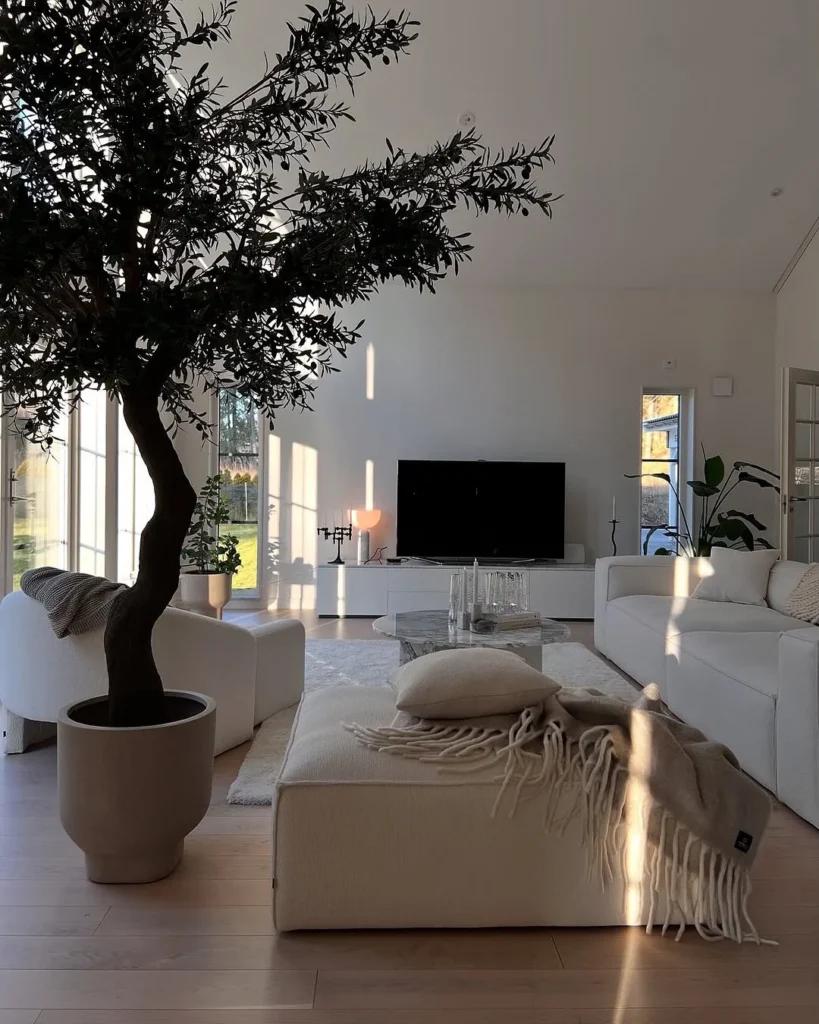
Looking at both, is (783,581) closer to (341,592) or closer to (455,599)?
(455,599)

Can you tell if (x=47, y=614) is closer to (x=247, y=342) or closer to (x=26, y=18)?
(x=247, y=342)

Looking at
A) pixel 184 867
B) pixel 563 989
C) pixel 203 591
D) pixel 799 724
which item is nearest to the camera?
pixel 563 989

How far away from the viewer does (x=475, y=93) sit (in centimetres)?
516

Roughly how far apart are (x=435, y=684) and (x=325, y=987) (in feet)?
2.38

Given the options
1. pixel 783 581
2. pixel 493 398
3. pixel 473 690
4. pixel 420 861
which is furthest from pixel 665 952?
pixel 493 398

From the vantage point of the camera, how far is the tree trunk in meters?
2.05

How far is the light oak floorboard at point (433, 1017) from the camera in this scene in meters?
1.61

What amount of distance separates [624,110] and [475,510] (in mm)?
3169

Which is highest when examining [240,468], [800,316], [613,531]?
[800,316]

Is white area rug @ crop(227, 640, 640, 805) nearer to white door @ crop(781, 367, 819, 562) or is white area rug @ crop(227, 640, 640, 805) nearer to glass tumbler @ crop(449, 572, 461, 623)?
glass tumbler @ crop(449, 572, 461, 623)

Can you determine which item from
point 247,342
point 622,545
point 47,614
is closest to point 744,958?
point 247,342

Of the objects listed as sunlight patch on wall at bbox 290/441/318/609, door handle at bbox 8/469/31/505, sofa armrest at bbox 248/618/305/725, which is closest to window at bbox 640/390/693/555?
sunlight patch on wall at bbox 290/441/318/609

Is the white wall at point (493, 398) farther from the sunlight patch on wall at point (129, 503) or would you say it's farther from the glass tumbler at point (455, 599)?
the glass tumbler at point (455, 599)

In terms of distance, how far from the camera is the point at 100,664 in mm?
2920
